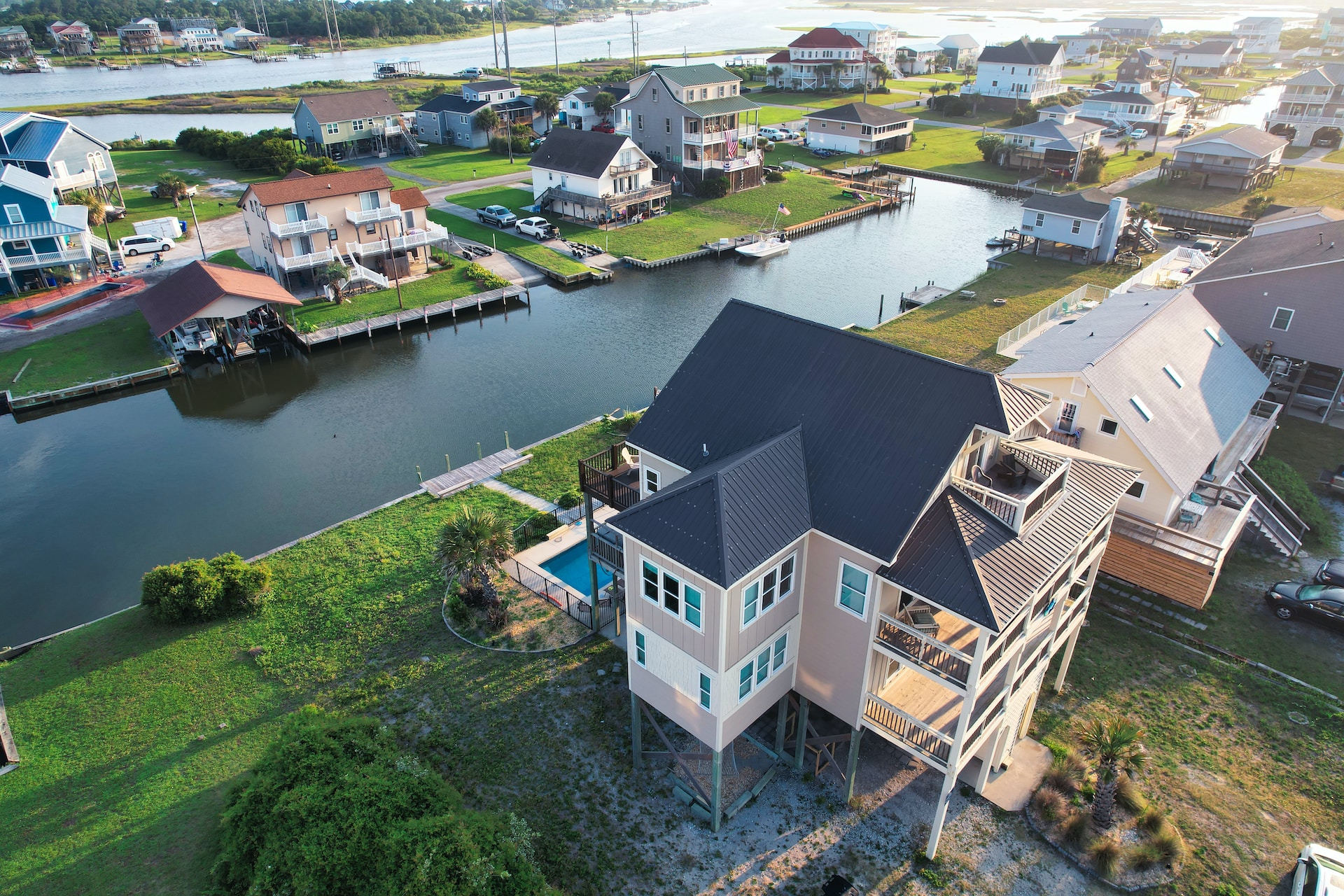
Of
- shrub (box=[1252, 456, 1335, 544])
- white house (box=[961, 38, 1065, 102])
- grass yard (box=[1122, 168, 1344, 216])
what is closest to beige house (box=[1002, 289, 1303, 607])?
shrub (box=[1252, 456, 1335, 544])

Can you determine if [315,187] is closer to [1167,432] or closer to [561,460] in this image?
[561,460]

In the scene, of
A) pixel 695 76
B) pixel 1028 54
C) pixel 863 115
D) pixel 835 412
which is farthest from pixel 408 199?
pixel 1028 54

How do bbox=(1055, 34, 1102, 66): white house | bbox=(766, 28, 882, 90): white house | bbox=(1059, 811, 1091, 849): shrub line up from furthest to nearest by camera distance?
bbox=(1055, 34, 1102, 66): white house < bbox=(766, 28, 882, 90): white house < bbox=(1059, 811, 1091, 849): shrub

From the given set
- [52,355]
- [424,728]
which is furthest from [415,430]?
[52,355]

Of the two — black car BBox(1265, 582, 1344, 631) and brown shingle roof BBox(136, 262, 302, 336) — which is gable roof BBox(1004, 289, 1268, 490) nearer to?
black car BBox(1265, 582, 1344, 631)

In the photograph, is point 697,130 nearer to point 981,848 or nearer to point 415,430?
point 415,430

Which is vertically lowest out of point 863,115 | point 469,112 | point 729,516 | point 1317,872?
point 1317,872

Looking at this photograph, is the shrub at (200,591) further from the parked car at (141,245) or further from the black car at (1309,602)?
the parked car at (141,245)
